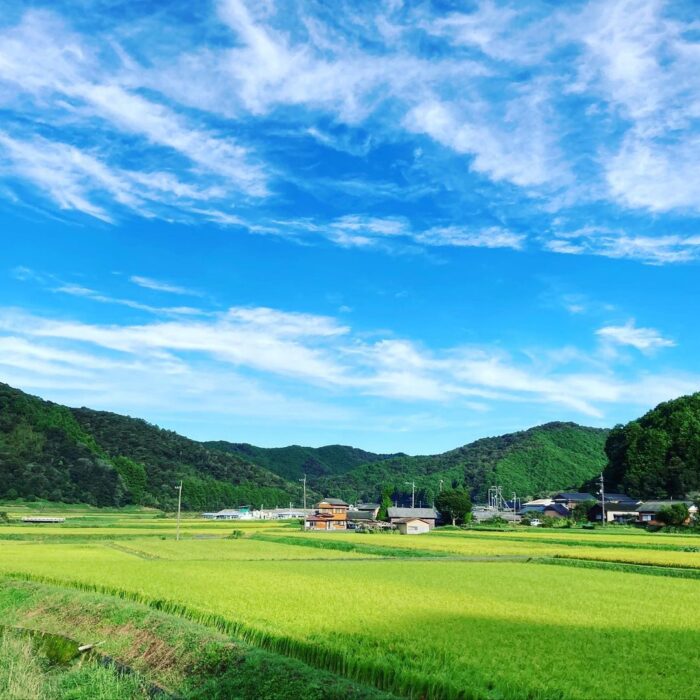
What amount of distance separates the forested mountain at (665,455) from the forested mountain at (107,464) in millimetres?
78438

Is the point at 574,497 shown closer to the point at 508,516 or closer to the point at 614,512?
the point at 508,516

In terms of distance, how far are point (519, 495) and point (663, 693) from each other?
156418 millimetres

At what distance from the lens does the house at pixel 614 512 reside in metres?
87.3

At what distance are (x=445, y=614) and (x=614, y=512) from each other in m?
81.6

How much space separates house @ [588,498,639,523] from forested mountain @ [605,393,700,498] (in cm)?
1518

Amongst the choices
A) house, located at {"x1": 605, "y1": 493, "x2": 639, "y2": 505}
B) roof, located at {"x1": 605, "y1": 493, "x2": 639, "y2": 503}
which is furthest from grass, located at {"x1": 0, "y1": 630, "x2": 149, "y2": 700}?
roof, located at {"x1": 605, "y1": 493, "x2": 639, "y2": 503}

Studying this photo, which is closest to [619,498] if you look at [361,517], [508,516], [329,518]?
[508,516]

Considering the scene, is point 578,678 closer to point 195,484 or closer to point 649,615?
point 649,615

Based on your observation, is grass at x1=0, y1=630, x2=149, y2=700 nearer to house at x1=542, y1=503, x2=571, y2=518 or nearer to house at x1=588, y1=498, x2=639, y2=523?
house at x1=588, y1=498, x2=639, y2=523

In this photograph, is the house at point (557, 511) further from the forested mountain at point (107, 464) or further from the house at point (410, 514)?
the forested mountain at point (107, 464)

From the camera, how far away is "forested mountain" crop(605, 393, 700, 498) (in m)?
99.1

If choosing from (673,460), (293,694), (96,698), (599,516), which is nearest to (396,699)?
(293,694)

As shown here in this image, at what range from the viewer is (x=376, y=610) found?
16.4 m

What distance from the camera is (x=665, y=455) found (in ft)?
338
